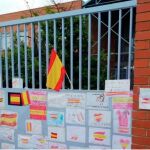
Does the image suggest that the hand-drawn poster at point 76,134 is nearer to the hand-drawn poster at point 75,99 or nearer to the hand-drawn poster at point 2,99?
the hand-drawn poster at point 75,99

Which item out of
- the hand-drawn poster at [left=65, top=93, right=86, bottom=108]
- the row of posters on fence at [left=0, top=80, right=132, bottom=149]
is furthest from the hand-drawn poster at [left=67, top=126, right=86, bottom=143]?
the hand-drawn poster at [left=65, top=93, right=86, bottom=108]

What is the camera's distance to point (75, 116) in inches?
107

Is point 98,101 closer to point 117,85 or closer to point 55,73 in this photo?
point 117,85

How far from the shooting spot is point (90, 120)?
265 cm

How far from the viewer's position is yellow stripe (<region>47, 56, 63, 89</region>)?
2852mm

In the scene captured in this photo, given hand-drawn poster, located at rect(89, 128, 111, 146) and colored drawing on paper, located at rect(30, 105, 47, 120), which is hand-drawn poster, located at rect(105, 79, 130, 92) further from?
colored drawing on paper, located at rect(30, 105, 47, 120)

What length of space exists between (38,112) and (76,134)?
53 centimetres

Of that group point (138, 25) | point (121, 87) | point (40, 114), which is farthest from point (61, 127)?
point (138, 25)

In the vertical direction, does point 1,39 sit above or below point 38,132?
above

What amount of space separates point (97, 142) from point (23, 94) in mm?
1031

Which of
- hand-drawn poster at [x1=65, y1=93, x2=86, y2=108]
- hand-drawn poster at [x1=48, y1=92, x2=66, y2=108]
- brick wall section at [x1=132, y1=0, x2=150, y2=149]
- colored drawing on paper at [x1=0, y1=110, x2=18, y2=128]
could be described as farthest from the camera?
colored drawing on paper at [x1=0, y1=110, x2=18, y2=128]

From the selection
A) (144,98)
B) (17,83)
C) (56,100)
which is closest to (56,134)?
(56,100)

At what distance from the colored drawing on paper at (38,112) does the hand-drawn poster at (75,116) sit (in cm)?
31

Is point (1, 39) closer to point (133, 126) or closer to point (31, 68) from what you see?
point (31, 68)
